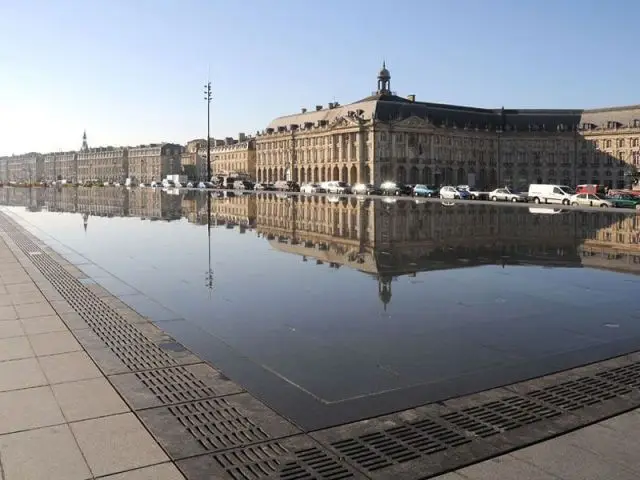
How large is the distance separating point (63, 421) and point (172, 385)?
1.45 meters

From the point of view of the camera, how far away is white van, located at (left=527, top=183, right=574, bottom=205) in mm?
56469

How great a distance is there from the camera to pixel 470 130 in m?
129

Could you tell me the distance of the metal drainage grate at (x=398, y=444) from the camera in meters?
5.44

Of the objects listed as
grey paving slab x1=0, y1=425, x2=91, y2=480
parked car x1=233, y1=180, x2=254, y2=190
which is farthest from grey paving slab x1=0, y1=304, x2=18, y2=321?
parked car x1=233, y1=180, x2=254, y2=190

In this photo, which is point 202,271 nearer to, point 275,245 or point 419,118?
point 275,245

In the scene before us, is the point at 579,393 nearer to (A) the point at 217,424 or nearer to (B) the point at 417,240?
(A) the point at 217,424

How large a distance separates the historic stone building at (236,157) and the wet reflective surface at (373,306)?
141179 mm

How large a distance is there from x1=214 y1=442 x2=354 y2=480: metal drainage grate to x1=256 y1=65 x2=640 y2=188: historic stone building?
11019 cm

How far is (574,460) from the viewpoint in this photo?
17.4ft

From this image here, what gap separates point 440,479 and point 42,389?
14.6ft

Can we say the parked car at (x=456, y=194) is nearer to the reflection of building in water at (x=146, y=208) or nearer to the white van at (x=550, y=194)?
the white van at (x=550, y=194)

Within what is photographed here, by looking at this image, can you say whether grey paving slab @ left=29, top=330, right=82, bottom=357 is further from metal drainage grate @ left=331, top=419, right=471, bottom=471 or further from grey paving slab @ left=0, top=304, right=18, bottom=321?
metal drainage grate @ left=331, top=419, right=471, bottom=471

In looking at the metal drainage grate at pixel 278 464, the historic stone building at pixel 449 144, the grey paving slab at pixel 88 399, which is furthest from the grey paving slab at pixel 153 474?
the historic stone building at pixel 449 144

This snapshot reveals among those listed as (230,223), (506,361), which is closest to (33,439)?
(506,361)
